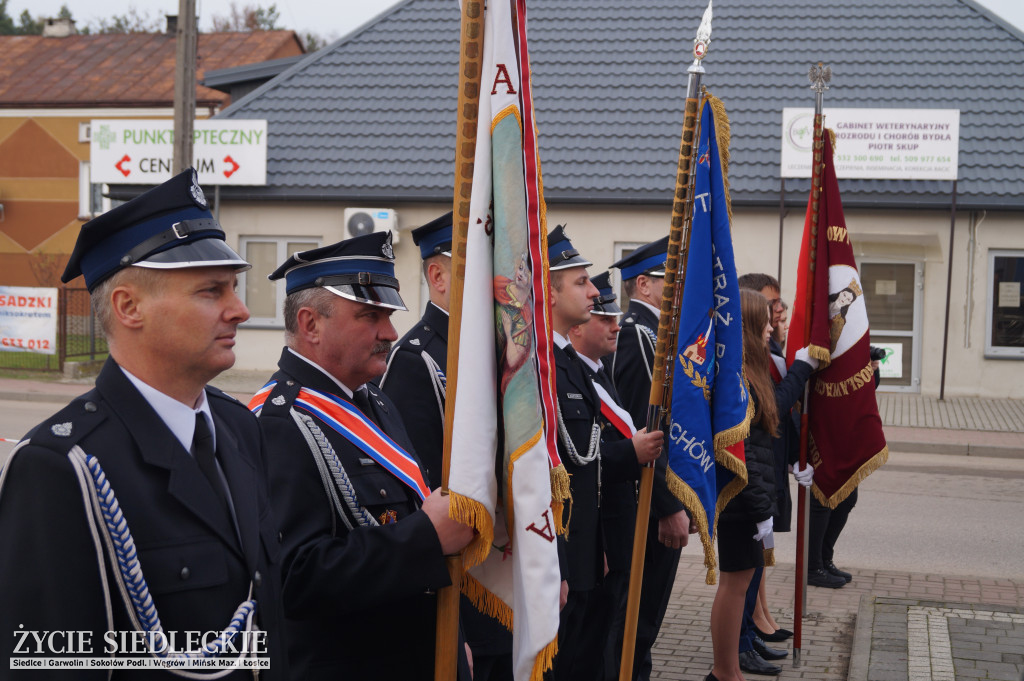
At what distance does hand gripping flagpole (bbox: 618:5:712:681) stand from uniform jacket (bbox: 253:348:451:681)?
1.33m

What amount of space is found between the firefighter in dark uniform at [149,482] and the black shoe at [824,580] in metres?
5.60

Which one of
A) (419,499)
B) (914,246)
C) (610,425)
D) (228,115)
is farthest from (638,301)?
(228,115)

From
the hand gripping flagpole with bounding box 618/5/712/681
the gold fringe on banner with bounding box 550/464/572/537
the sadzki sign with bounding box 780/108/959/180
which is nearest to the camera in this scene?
the gold fringe on banner with bounding box 550/464/572/537

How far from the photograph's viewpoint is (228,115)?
771 inches

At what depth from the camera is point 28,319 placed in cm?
1859

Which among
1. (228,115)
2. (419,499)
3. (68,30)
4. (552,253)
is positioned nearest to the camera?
(419,499)

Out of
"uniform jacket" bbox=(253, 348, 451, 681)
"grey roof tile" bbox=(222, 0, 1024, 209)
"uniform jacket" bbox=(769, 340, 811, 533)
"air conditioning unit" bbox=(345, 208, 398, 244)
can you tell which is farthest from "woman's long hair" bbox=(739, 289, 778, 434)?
"air conditioning unit" bbox=(345, 208, 398, 244)

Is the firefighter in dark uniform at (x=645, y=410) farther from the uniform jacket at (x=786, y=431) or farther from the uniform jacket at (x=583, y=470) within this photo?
the uniform jacket at (x=786, y=431)

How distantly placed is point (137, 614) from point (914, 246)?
16.9 metres

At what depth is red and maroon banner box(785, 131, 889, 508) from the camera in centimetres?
566

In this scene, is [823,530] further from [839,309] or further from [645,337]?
[645,337]

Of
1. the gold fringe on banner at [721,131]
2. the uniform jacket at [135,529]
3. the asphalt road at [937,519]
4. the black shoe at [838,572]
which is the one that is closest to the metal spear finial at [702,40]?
the gold fringe on banner at [721,131]

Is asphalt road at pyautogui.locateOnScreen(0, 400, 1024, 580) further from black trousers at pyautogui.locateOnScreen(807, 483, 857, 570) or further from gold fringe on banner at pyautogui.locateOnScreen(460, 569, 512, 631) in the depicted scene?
gold fringe on banner at pyautogui.locateOnScreen(460, 569, 512, 631)

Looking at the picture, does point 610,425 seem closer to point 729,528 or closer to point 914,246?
point 729,528
